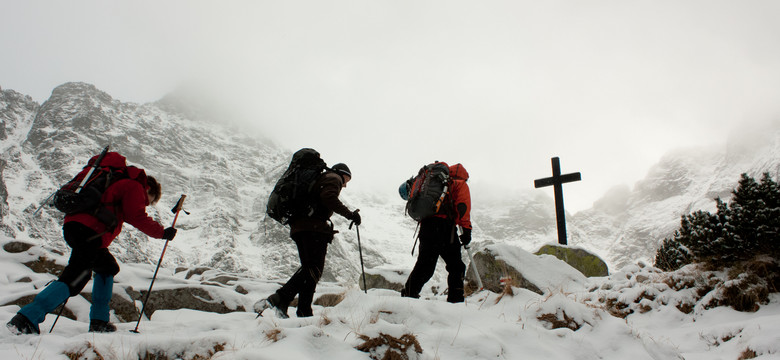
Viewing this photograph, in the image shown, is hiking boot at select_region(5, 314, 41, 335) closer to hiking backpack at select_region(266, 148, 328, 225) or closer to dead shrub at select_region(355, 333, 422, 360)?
hiking backpack at select_region(266, 148, 328, 225)

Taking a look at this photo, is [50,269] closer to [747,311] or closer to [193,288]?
[193,288]

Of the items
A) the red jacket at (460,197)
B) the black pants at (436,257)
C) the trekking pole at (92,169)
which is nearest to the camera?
the trekking pole at (92,169)

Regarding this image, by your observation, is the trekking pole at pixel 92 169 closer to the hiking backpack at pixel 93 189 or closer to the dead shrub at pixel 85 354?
the hiking backpack at pixel 93 189

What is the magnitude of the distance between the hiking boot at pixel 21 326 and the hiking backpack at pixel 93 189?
89cm

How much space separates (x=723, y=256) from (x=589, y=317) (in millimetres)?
3908

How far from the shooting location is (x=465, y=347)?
274 centimetres

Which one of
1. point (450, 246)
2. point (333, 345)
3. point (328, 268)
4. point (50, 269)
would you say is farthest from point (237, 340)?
point (328, 268)

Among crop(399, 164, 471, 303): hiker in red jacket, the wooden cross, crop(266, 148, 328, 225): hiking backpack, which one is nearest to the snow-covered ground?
crop(399, 164, 471, 303): hiker in red jacket

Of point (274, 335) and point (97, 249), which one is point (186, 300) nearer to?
point (97, 249)

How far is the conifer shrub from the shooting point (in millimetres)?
5484

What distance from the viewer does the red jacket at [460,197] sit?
486 centimetres

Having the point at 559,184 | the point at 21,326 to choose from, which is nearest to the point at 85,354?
the point at 21,326

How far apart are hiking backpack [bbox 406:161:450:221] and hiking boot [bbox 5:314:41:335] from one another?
141 inches

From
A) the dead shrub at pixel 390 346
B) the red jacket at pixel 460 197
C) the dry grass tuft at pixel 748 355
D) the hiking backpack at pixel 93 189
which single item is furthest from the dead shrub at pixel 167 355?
the dry grass tuft at pixel 748 355
